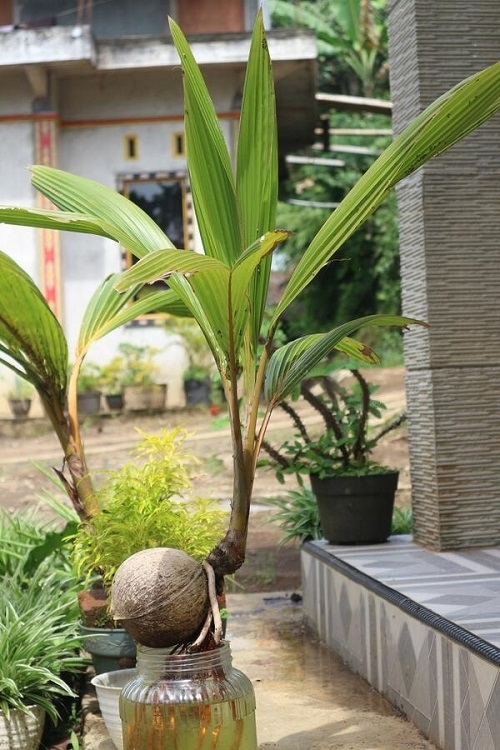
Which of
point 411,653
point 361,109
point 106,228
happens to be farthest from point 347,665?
point 361,109

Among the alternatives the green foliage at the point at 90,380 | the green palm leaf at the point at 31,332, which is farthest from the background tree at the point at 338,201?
the green palm leaf at the point at 31,332

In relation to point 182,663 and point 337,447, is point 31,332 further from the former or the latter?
point 337,447

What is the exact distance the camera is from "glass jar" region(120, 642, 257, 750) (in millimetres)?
2352

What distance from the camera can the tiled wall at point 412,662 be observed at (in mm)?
2652

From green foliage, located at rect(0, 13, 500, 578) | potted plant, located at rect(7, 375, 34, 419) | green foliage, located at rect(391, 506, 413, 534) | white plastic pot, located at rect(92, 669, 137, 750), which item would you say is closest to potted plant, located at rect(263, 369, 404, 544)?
green foliage, located at rect(391, 506, 413, 534)

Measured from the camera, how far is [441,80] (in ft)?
14.8

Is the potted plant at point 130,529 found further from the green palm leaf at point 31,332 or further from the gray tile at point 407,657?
the gray tile at point 407,657

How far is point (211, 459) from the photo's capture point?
9.73m

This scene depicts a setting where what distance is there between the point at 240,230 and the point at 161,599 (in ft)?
2.91

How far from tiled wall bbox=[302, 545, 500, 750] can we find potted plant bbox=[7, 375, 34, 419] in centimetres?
776

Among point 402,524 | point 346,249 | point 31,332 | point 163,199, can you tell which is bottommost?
point 402,524

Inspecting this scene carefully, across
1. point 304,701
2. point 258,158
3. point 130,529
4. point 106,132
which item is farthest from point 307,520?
point 106,132

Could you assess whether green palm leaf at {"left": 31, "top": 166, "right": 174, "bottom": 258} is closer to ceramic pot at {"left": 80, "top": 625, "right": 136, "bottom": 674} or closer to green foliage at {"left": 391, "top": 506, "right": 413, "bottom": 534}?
ceramic pot at {"left": 80, "top": 625, "right": 136, "bottom": 674}

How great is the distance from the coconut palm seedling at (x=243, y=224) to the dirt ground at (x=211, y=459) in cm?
343
